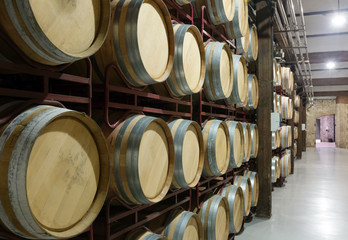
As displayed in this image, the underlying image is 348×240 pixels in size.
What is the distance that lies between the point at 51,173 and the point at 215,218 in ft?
7.66

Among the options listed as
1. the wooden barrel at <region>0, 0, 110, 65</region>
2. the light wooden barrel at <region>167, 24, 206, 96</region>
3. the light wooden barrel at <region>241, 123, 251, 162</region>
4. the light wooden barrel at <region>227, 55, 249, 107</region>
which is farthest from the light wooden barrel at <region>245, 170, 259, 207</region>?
the wooden barrel at <region>0, 0, 110, 65</region>

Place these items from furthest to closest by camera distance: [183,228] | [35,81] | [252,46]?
[252,46], [183,228], [35,81]

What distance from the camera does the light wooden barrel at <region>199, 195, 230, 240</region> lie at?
3.26 m

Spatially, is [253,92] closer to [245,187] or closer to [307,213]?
[245,187]

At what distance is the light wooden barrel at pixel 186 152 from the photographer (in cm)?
256

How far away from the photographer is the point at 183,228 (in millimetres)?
2625

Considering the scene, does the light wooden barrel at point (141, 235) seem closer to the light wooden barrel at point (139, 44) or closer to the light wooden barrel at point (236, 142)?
the light wooden barrel at point (139, 44)

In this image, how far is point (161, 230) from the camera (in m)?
2.62

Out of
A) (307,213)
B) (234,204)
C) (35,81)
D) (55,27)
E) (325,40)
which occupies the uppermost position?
(325,40)

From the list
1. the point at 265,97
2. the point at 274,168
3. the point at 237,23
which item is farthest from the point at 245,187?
the point at 274,168

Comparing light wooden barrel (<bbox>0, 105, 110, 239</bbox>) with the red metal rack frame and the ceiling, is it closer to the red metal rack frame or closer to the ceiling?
the red metal rack frame

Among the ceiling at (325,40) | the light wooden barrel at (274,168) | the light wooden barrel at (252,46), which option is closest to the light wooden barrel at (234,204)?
the light wooden barrel at (252,46)

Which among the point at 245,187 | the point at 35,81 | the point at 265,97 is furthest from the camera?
the point at 265,97

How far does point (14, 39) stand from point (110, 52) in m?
0.69
